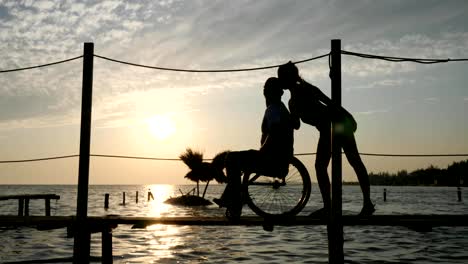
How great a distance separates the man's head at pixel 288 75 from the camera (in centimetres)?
618

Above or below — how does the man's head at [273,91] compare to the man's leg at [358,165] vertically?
above

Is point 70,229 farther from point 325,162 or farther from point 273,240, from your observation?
point 273,240

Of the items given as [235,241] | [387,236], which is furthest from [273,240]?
[387,236]

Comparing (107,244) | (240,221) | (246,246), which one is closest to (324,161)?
(240,221)

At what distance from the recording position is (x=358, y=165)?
6375mm

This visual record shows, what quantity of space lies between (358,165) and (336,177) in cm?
45

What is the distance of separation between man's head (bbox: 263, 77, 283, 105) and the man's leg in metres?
1.08

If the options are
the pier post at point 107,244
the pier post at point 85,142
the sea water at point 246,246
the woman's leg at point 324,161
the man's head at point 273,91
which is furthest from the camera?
the sea water at point 246,246

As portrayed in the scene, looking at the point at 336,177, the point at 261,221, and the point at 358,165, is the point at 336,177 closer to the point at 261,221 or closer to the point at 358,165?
the point at 358,165

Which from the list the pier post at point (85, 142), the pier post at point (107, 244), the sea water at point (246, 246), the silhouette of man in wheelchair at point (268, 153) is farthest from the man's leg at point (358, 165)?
the sea water at point (246, 246)

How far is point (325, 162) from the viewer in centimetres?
641

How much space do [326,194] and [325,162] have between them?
1.47 ft

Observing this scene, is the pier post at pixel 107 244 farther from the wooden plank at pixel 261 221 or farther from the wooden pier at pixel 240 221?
the wooden plank at pixel 261 221

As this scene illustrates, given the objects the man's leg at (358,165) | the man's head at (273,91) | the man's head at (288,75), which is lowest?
the man's leg at (358,165)
